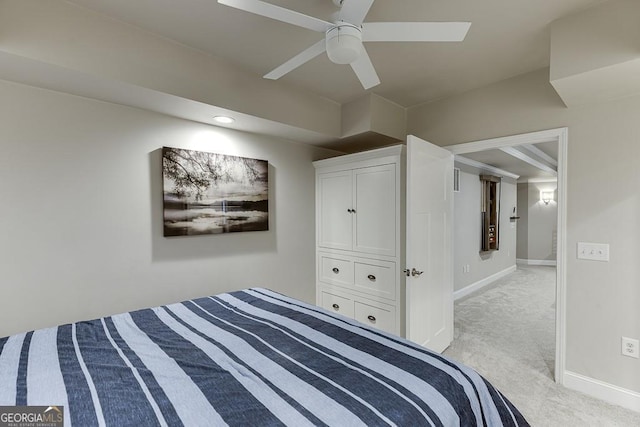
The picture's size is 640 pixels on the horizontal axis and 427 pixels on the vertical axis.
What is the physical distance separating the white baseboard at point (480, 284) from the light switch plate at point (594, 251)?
252 cm

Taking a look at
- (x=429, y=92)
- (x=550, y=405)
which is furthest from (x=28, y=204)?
(x=550, y=405)

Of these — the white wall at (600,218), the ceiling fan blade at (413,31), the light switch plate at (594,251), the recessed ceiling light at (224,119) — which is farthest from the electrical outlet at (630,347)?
the recessed ceiling light at (224,119)

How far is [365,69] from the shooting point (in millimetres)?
1579

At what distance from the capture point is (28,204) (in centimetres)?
176

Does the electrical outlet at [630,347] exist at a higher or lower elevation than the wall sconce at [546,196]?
lower

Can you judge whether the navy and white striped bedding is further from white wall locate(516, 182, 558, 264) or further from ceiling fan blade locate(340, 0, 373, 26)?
white wall locate(516, 182, 558, 264)

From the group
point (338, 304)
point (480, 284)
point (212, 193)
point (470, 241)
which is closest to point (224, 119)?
point (212, 193)


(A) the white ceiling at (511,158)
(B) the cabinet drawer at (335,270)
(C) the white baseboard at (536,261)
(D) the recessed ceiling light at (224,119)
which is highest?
(A) the white ceiling at (511,158)

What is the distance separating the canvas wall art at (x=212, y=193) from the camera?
7.50 feet

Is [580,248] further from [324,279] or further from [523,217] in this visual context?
[523,217]

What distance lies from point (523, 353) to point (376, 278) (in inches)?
62.5

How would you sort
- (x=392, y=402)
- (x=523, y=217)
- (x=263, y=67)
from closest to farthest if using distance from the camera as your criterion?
(x=392, y=402), (x=263, y=67), (x=523, y=217)

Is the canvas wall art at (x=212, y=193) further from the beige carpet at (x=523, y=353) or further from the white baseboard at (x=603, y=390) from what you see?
the white baseboard at (x=603, y=390)

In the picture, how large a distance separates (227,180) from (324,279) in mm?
1538
